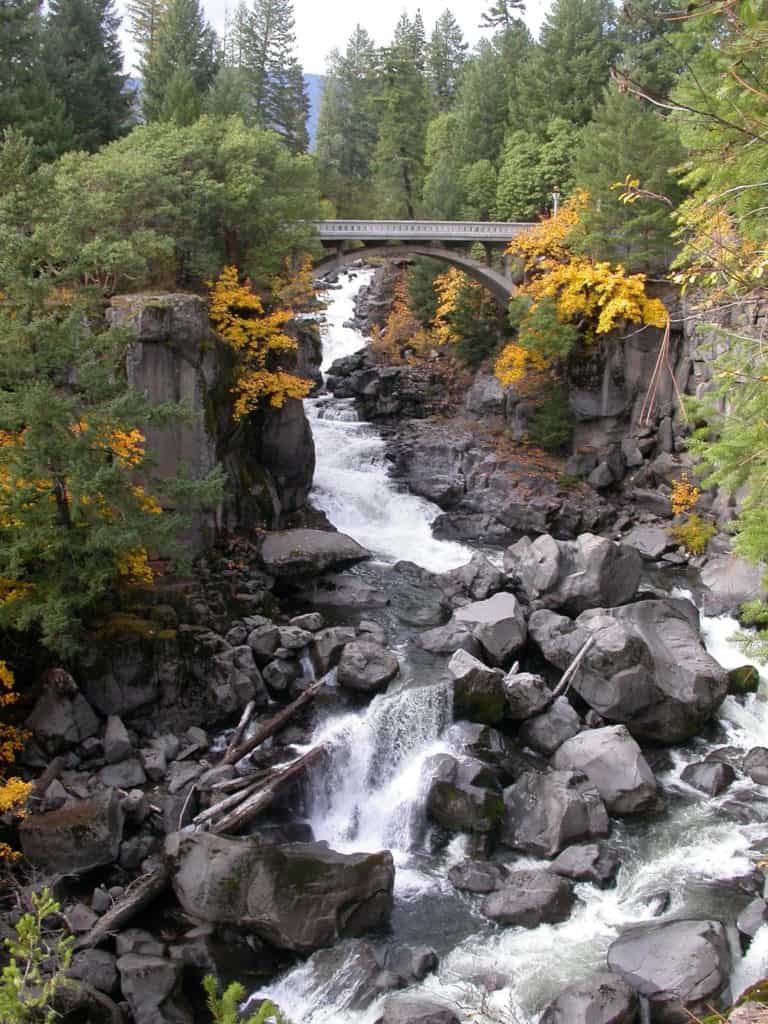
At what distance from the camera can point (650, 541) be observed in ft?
74.3

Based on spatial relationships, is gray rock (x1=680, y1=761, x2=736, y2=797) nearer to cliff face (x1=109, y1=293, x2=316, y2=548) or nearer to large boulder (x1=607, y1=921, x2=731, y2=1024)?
large boulder (x1=607, y1=921, x2=731, y2=1024)

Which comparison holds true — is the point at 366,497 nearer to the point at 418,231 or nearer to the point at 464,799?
the point at 418,231

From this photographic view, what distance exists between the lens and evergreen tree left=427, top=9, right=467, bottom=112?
165 ft

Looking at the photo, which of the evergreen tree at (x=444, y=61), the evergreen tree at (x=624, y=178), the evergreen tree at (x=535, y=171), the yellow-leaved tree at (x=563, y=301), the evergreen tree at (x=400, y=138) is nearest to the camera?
the evergreen tree at (x=624, y=178)

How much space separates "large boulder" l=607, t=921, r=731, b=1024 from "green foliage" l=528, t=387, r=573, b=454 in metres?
17.9

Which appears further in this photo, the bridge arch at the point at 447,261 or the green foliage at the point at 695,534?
the bridge arch at the point at 447,261

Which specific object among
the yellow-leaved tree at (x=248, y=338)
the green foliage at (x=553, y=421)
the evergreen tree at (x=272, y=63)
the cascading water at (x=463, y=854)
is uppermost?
the evergreen tree at (x=272, y=63)

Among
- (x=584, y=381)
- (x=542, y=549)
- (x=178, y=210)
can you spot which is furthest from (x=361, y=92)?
(x=542, y=549)

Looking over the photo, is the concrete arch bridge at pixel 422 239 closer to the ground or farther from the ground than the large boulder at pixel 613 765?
farther from the ground

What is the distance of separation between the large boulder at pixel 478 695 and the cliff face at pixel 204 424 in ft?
19.8

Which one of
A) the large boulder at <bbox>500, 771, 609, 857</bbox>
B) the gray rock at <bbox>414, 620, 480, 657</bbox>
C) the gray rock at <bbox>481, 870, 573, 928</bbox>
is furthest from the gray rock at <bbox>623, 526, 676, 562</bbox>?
the gray rock at <bbox>481, 870, 573, 928</bbox>

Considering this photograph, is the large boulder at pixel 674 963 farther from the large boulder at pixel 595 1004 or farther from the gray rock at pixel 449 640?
the gray rock at pixel 449 640

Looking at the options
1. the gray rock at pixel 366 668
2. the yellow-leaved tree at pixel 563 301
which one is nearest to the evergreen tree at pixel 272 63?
the yellow-leaved tree at pixel 563 301

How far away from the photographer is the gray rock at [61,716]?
42.3 feet
